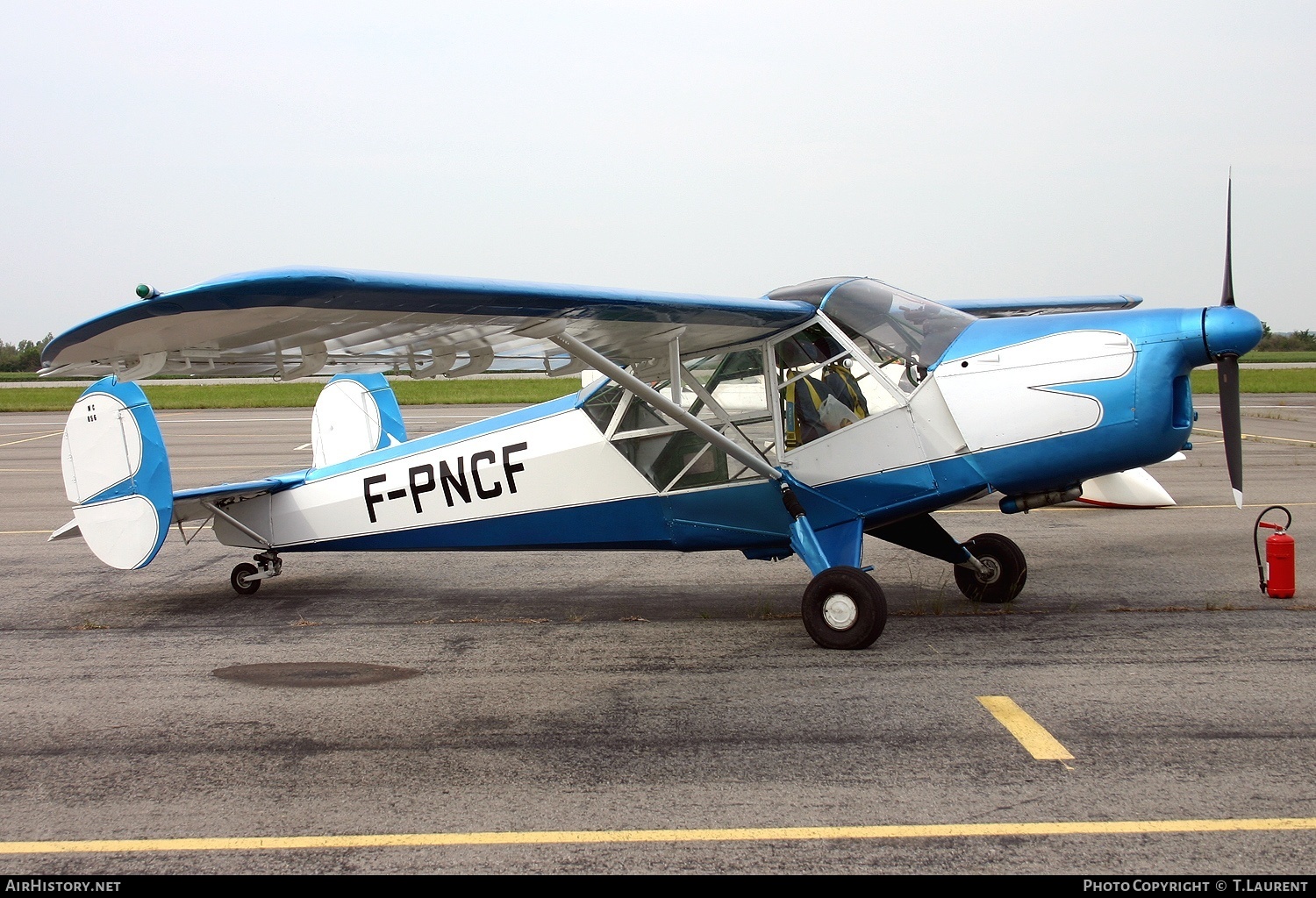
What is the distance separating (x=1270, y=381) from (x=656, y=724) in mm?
41909

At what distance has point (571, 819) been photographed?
4199mm

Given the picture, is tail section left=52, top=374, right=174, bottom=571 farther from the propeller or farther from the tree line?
the tree line

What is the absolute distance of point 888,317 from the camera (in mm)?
6895

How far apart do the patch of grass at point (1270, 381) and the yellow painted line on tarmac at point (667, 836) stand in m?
30.0

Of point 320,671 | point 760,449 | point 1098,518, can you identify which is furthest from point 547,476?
point 1098,518

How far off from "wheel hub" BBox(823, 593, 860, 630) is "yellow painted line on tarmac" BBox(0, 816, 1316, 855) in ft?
8.19

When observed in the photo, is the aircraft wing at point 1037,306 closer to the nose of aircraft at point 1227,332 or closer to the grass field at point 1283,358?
the nose of aircraft at point 1227,332

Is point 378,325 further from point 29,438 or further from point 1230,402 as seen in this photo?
point 29,438

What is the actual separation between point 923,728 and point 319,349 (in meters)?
3.86

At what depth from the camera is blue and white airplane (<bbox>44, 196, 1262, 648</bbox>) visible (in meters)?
5.75

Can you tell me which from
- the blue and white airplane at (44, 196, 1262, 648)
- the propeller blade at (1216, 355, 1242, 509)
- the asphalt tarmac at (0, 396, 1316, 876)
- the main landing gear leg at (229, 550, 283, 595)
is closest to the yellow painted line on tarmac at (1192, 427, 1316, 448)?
the asphalt tarmac at (0, 396, 1316, 876)

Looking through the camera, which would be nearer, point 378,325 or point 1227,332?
point 378,325

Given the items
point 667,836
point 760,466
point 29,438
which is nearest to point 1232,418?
point 760,466

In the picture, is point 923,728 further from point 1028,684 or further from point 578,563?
point 578,563
